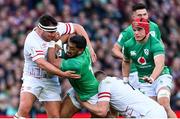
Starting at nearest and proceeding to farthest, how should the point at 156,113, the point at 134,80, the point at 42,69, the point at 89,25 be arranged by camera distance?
the point at 156,113, the point at 42,69, the point at 134,80, the point at 89,25

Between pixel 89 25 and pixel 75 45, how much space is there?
7938 millimetres

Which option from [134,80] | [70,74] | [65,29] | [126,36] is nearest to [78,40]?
[70,74]

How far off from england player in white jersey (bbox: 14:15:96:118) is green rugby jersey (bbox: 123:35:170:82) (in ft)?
2.07

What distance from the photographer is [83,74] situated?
40.6 feet

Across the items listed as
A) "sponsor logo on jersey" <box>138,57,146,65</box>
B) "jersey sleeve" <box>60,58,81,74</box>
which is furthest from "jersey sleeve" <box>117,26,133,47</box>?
"jersey sleeve" <box>60,58,81,74</box>

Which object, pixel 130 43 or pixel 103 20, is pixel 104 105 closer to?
pixel 130 43

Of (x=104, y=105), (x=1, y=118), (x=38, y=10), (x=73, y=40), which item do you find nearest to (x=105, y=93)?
(x=104, y=105)

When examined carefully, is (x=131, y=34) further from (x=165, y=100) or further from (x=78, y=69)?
(x=78, y=69)

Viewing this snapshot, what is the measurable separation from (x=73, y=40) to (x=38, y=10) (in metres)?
8.30

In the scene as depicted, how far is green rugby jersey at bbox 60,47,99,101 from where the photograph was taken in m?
12.2

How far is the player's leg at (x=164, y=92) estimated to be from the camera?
1295cm

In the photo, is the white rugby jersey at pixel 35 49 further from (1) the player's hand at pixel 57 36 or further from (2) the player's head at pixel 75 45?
(2) the player's head at pixel 75 45

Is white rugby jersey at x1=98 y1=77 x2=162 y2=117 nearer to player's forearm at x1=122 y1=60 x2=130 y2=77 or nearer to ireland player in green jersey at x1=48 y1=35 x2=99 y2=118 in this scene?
ireland player in green jersey at x1=48 y1=35 x2=99 y2=118

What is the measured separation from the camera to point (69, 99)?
42.3 feet
